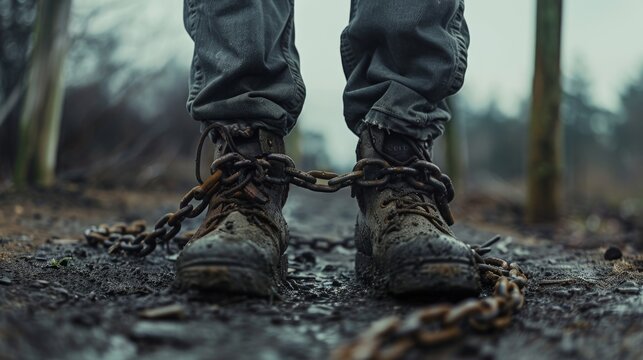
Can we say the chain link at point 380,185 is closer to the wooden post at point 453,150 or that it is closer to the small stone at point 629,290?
the small stone at point 629,290

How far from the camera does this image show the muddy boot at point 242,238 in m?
1.39

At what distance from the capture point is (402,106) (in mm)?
1759

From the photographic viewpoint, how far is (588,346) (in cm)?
116

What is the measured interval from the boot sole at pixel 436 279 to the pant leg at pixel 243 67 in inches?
24.3

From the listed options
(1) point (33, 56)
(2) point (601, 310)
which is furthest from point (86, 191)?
(2) point (601, 310)

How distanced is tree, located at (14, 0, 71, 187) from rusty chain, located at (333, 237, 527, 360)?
4700 mm

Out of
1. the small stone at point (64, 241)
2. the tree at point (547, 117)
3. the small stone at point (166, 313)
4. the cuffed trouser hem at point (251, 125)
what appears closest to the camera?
the small stone at point (166, 313)

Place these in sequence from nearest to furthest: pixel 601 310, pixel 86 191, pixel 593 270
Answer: pixel 601 310 → pixel 593 270 → pixel 86 191

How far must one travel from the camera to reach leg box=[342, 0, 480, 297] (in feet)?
5.51

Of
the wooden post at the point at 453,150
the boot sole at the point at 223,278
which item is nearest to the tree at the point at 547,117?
the wooden post at the point at 453,150

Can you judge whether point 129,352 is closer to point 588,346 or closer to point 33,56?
point 588,346

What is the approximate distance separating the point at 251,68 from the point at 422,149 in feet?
1.86

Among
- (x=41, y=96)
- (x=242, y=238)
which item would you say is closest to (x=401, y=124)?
(x=242, y=238)

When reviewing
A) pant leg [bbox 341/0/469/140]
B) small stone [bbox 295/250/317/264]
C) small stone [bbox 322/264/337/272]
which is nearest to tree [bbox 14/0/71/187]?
small stone [bbox 295/250/317/264]
